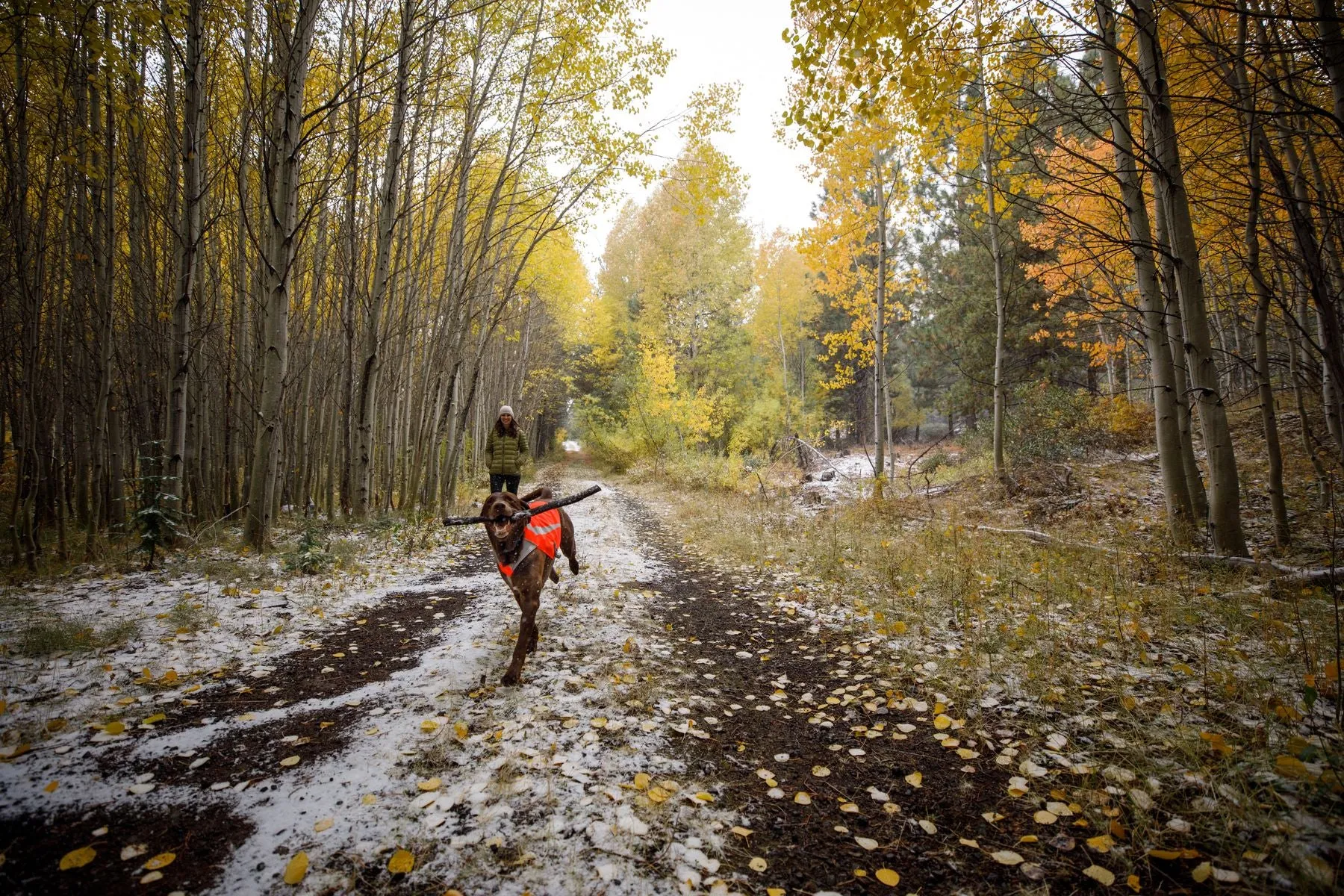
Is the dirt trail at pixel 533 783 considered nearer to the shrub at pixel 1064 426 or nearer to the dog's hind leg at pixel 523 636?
the dog's hind leg at pixel 523 636

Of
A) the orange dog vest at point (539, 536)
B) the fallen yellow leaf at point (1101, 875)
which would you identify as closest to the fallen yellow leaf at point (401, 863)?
the orange dog vest at point (539, 536)

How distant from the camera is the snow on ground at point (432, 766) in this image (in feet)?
6.85

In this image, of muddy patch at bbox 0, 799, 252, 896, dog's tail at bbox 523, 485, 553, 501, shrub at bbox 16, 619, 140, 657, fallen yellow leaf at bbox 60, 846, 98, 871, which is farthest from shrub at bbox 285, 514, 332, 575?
fallen yellow leaf at bbox 60, 846, 98, 871

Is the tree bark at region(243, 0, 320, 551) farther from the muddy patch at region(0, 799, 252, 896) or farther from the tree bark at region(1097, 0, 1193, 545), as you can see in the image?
the tree bark at region(1097, 0, 1193, 545)

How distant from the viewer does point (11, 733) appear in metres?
2.54

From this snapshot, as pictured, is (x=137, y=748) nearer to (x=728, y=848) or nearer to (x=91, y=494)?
(x=728, y=848)

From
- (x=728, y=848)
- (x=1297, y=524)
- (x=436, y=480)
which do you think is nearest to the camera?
(x=728, y=848)

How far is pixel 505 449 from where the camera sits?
885 cm

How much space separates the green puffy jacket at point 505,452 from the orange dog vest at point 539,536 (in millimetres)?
4622

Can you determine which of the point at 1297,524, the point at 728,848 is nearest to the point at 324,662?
the point at 728,848

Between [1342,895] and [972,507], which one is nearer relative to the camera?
[1342,895]

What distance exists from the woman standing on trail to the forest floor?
4011 millimetres

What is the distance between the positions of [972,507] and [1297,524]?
3.87 meters

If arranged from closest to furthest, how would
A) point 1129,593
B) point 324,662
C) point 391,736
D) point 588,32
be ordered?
point 391,736
point 324,662
point 1129,593
point 588,32
